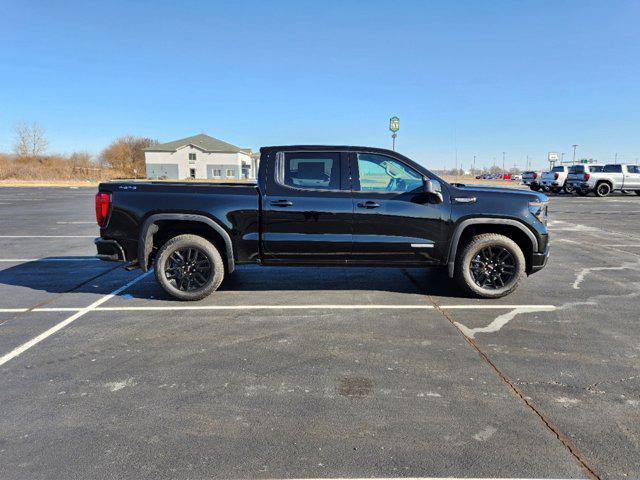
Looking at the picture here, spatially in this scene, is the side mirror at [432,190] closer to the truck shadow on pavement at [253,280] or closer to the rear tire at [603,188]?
the truck shadow on pavement at [253,280]

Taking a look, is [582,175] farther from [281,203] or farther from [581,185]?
[281,203]

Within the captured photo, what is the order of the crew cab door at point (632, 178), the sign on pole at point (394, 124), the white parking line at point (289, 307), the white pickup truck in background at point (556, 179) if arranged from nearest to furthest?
1. the white parking line at point (289, 307)
2. the sign on pole at point (394, 124)
3. the crew cab door at point (632, 178)
4. the white pickup truck in background at point (556, 179)

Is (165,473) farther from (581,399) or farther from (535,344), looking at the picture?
(535,344)

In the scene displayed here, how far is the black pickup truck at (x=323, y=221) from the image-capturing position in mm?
5242

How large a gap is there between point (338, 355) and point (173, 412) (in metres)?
1.49

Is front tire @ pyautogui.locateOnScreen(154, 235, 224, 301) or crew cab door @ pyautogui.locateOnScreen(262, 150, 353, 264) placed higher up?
crew cab door @ pyautogui.locateOnScreen(262, 150, 353, 264)

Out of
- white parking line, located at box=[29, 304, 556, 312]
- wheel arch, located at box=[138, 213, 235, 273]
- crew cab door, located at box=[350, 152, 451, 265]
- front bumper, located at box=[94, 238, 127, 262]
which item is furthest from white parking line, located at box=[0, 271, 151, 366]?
crew cab door, located at box=[350, 152, 451, 265]

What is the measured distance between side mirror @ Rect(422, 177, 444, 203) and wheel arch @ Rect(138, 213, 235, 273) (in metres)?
2.51

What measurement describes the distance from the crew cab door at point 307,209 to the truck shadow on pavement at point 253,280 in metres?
0.80

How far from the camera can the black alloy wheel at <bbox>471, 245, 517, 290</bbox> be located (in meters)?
5.48

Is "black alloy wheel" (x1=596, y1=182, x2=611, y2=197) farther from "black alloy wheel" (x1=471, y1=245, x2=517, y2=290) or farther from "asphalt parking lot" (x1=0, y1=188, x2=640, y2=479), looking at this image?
"black alloy wheel" (x1=471, y1=245, x2=517, y2=290)

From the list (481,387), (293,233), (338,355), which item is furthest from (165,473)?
(293,233)

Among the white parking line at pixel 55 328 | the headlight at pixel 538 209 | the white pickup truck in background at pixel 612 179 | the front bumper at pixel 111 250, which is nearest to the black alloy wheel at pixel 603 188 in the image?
the white pickup truck in background at pixel 612 179

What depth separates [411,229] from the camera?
5.30 meters
